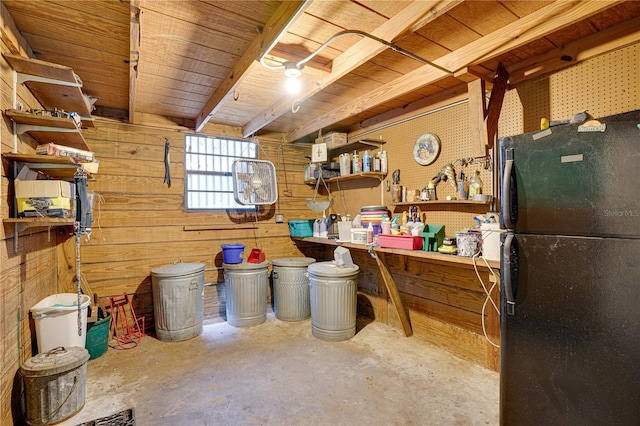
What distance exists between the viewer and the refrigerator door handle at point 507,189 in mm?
1587

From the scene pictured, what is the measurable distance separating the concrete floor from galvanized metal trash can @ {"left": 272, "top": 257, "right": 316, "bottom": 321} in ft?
1.32

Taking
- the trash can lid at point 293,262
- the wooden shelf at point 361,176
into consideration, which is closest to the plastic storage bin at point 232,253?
the trash can lid at point 293,262

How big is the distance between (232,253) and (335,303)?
1.24 meters

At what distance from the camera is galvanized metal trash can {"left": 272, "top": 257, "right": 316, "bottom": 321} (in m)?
3.53

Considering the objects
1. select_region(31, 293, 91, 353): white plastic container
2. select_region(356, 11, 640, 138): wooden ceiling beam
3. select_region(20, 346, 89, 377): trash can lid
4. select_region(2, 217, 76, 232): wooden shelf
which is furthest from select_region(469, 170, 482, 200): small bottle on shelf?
select_region(31, 293, 91, 353): white plastic container

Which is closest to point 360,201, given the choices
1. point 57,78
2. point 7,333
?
point 57,78

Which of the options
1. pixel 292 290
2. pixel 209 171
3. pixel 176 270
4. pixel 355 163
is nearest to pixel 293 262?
pixel 292 290

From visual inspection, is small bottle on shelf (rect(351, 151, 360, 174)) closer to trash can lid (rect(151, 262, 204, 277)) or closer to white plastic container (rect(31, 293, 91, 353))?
trash can lid (rect(151, 262, 204, 277))

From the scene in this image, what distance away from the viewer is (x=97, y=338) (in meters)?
2.72

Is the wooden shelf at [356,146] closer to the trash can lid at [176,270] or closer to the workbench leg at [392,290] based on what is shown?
the workbench leg at [392,290]

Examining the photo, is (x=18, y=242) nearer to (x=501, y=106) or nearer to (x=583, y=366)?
(x=583, y=366)

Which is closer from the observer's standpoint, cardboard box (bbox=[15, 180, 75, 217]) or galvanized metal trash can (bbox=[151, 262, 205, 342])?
cardboard box (bbox=[15, 180, 75, 217])

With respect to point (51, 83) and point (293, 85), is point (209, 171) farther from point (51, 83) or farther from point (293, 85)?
point (51, 83)

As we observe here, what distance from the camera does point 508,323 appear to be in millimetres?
1631
